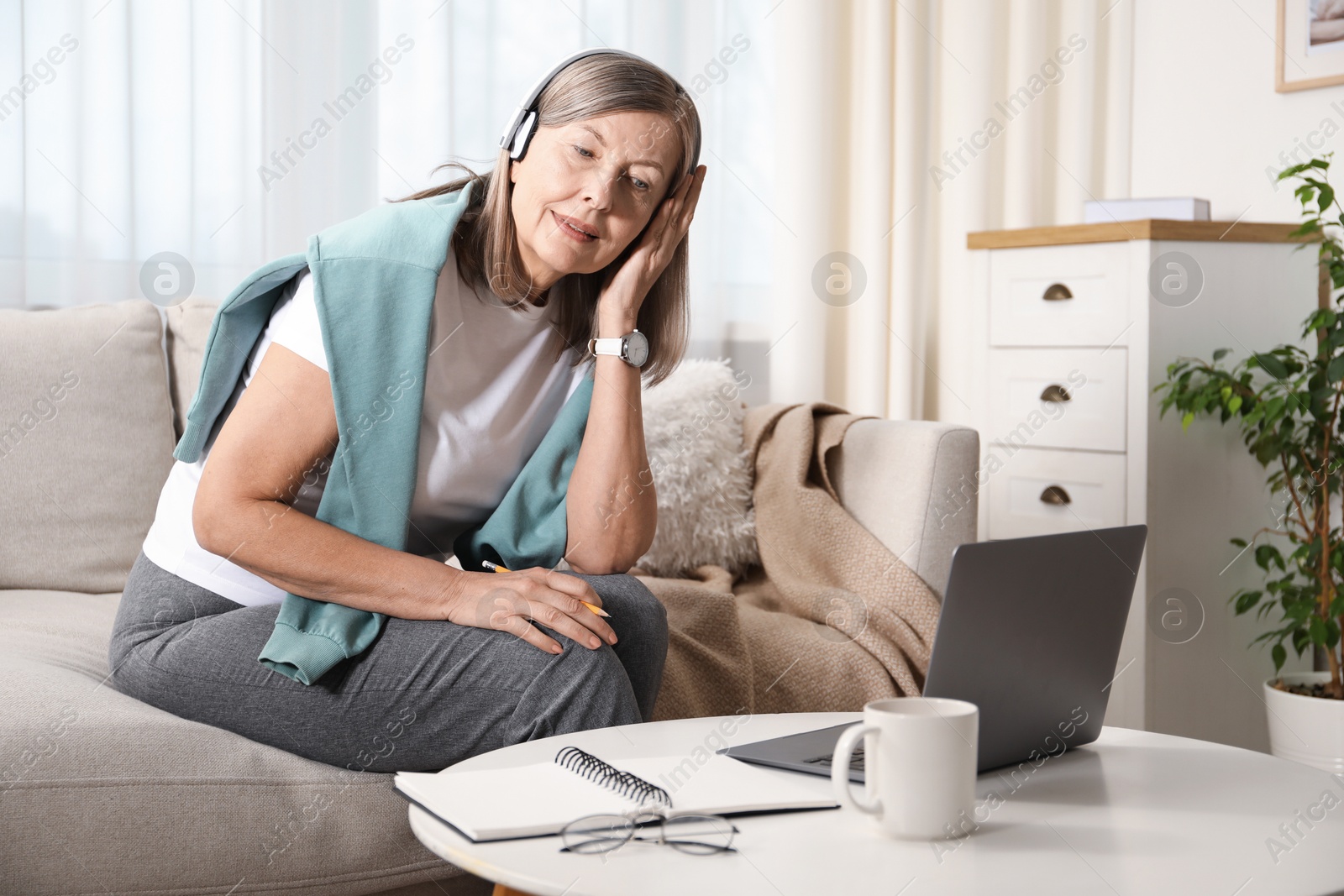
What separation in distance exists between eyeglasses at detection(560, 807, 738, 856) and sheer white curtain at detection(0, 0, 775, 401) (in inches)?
63.2

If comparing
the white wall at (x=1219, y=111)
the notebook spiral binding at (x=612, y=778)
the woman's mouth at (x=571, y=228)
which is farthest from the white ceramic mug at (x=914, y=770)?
the white wall at (x=1219, y=111)

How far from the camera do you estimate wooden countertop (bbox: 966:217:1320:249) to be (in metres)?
2.04

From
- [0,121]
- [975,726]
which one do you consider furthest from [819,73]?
[975,726]

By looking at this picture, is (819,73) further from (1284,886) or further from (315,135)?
(1284,886)

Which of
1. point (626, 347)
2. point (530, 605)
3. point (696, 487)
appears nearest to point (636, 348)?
point (626, 347)

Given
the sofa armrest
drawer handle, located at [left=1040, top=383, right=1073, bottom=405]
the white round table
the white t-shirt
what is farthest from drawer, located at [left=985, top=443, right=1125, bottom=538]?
the white round table

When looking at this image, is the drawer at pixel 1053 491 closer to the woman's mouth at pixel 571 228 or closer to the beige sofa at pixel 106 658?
the beige sofa at pixel 106 658

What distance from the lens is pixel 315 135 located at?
6.79ft

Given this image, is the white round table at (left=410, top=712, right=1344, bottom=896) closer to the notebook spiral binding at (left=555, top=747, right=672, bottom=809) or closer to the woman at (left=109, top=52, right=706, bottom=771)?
the notebook spiral binding at (left=555, top=747, right=672, bottom=809)

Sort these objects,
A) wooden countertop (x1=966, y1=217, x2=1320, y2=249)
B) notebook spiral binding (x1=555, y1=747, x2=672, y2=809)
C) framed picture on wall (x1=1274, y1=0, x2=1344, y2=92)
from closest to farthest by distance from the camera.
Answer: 1. notebook spiral binding (x1=555, y1=747, x2=672, y2=809)
2. wooden countertop (x1=966, y1=217, x2=1320, y2=249)
3. framed picture on wall (x1=1274, y1=0, x2=1344, y2=92)

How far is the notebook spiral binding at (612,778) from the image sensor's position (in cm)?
72

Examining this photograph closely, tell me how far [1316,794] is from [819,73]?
6.54 ft

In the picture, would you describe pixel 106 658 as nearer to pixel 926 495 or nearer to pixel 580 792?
pixel 580 792

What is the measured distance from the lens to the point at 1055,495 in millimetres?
2201
